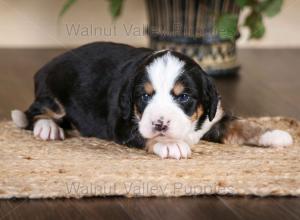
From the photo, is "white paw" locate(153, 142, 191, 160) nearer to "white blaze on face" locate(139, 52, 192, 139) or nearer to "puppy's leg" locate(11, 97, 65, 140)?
"white blaze on face" locate(139, 52, 192, 139)

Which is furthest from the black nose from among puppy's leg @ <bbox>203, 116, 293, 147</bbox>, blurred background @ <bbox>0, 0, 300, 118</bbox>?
blurred background @ <bbox>0, 0, 300, 118</bbox>

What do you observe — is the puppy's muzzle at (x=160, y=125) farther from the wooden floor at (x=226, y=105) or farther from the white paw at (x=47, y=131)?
the white paw at (x=47, y=131)

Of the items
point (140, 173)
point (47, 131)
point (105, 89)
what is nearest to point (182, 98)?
point (140, 173)

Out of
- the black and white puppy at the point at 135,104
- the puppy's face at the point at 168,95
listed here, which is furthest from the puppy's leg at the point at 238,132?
the puppy's face at the point at 168,95

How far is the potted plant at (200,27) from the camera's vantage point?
16.5 feet

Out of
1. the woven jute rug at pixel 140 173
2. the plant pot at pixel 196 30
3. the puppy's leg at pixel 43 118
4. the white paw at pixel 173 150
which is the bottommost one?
the woven jute rug at pixel 140 173

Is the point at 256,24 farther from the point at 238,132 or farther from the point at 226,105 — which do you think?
the point at 238,132

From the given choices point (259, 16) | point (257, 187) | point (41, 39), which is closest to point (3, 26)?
point (41, 39)

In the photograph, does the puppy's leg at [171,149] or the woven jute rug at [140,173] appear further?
the puppy's leg at [171,149]

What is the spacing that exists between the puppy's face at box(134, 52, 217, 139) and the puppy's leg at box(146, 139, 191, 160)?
0.17 ft

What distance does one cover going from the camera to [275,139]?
333 cm

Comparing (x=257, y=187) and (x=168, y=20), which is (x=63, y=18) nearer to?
(x=168, y=20)

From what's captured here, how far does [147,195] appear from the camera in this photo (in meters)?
2.80

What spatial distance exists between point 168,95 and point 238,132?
1.87 ft
